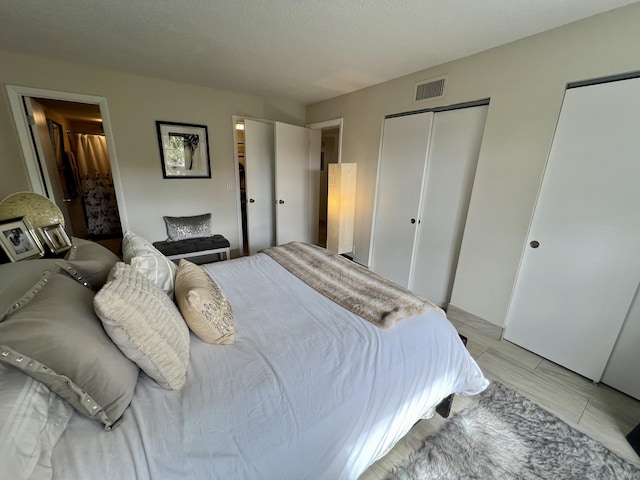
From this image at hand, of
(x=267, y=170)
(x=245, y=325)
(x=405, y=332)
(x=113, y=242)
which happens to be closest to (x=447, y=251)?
(x=405, y=332)

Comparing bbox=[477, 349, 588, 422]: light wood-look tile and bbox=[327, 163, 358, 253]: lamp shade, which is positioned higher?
bbox=[327, 163, 358, 253]: lamp shade

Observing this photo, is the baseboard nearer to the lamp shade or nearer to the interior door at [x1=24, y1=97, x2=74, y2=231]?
the lamp shade

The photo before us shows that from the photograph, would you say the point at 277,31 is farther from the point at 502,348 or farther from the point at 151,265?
the point at 502,348

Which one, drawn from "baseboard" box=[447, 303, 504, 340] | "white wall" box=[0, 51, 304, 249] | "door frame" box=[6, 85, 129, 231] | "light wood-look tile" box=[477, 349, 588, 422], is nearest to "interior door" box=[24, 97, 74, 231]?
"door frame" box=[6, 85, 129, 231]

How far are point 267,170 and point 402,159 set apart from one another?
2074 mm

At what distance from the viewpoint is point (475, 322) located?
239cm

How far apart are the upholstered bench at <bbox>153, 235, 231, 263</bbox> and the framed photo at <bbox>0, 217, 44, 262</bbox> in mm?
1792

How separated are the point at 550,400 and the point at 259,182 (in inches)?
151

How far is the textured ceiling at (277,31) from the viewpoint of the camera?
160 cm

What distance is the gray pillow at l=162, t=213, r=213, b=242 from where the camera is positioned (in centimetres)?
343

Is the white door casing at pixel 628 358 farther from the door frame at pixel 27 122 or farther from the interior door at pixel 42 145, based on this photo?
the interior door at pixel 42 145

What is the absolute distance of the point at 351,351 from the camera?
1141 millimetres

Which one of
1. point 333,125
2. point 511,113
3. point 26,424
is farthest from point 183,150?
point 511,113

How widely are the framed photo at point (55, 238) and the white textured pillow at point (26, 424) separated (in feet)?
3.34
